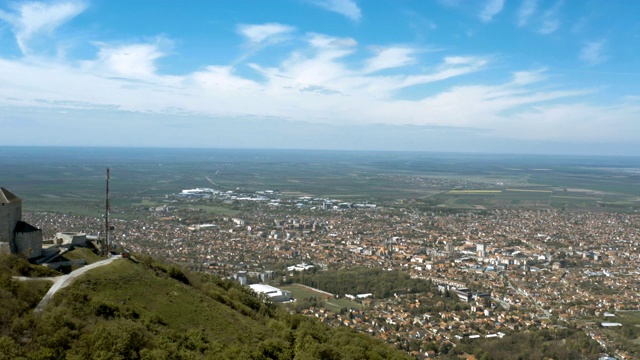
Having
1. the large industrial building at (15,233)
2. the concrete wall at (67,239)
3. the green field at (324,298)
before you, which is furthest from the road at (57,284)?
the green field at (324,298)

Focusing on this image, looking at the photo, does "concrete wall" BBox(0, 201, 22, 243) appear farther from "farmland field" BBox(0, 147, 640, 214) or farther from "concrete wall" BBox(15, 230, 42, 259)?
"farmland field" BBox(0, 147, 640, 214)

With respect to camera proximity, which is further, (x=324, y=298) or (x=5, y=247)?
(x=324, y=298)

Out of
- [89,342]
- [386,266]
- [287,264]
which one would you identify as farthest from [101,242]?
[386,266]

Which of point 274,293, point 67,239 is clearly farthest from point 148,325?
point 274,293

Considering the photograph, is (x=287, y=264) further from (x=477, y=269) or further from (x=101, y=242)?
(x=101, y=242)

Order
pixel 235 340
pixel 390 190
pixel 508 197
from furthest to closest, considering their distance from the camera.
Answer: pixel 390 190 → pixel 508 197 → pixel 235 340

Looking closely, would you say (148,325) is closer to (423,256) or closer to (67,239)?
(67,239)

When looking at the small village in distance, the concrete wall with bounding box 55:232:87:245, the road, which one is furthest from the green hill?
the small village in distance
